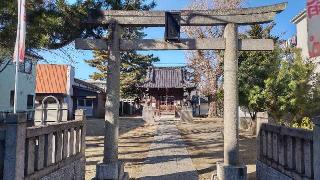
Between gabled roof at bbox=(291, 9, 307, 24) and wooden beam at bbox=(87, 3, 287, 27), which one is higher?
gabled roof at bbox=(291, 9, 307, 24)

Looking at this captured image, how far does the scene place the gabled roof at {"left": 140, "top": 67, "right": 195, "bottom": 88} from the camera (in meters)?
41.7

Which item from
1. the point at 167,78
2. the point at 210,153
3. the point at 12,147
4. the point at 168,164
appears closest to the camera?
the point at 12,147

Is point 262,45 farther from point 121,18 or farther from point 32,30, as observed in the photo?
point 32,30

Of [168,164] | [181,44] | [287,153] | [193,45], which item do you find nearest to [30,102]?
[168,164]

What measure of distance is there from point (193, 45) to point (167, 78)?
109ft

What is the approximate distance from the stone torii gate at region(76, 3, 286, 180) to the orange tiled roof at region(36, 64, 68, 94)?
31159 mm

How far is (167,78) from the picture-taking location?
42.7 m

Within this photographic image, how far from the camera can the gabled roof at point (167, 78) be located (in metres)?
41.7

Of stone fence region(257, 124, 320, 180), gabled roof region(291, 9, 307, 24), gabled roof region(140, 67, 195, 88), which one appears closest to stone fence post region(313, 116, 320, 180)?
stone fence region(257, 124, 320, 180)

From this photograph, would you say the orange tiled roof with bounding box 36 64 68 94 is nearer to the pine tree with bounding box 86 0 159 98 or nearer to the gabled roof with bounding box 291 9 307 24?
the pine tree with bounding box 86 0 159 98

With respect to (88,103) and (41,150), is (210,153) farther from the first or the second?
(88,103)

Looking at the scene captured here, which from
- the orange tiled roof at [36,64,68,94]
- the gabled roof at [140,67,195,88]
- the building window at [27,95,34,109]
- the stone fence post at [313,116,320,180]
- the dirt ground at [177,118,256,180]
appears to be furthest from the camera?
the gabled roof at [140,67,195,88]

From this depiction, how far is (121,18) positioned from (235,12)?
2.78 metres

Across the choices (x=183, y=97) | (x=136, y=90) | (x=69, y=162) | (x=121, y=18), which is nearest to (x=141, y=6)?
(x=121, y=18)
